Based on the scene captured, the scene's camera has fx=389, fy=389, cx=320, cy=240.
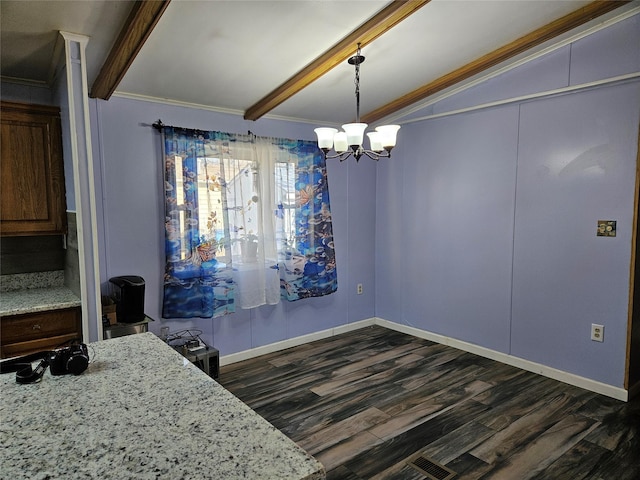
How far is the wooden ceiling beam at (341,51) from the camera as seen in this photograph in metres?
2.35

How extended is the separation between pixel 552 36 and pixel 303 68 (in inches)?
75.5

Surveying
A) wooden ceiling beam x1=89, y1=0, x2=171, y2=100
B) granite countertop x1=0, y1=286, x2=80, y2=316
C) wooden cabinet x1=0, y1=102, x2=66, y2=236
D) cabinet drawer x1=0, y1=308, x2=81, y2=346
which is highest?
wooden ceiling beam x1=89, y1=0, x2=171, y2=100

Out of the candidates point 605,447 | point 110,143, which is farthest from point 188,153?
point 605,447

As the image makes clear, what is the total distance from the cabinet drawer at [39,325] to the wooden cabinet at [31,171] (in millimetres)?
595

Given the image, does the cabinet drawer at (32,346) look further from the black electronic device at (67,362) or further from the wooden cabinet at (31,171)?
the black electronic device at (67,362)

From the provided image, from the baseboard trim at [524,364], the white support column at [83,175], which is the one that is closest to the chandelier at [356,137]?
the white support column at [83,175]

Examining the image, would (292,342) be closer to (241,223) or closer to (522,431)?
(241,223)

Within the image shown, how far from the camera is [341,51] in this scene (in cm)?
273

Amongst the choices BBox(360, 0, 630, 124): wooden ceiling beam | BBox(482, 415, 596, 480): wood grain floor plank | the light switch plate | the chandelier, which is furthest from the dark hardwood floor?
BBox(360, 0, 630, 124): wooden ceiling beam

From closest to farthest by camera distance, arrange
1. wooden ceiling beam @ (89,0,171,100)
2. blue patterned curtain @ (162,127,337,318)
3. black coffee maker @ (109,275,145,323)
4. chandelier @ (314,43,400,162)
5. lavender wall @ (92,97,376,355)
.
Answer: wooden ceiling beam @ (89,0,171,100), chandelier @ (314,43,400,162), black coffee maker @ (109,275,145,323), lavender wall @ (92,97,376,355), blue patterned curtain @ (162,127,337,318)

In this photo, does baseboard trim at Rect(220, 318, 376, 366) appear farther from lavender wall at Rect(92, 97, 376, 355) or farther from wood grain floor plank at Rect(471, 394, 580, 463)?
wood grain floor plank at Rect(471, 394, 580, 463)

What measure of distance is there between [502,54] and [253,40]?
2.06 meters

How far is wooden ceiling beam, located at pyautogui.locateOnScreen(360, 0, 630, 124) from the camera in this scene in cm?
268

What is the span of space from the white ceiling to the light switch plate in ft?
5.12
